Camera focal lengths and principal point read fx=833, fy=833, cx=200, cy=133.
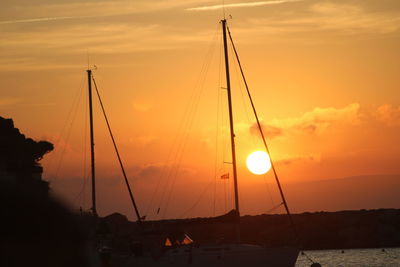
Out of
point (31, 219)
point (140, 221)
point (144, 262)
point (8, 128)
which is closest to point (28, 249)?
point (31, 219)

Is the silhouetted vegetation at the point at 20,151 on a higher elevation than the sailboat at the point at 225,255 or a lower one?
higher

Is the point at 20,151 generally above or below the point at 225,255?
above

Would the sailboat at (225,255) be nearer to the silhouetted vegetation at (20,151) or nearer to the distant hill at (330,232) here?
the silhouetted vegetation at (20,151)

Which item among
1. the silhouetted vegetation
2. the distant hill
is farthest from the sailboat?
the distant hill

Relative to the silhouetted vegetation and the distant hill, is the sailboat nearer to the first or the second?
the silhouetted vegetation

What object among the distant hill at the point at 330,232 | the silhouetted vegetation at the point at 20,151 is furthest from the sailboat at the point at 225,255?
the distant hill at the point at 330,232

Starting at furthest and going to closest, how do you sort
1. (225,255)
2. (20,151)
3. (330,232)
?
(330,232) < (20,151) < (225,255)

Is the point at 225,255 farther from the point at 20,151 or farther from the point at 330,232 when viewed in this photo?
the point at 330,232

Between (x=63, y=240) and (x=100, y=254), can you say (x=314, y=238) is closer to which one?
(x=100, y=254)

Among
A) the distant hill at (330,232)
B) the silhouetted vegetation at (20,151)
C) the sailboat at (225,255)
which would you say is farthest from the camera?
the distant hill at (330,232)

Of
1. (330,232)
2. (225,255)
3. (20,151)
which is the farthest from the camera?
(330,232)

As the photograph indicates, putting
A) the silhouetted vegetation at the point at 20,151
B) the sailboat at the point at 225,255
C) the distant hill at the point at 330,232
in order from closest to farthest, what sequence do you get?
1. the sailboat at the point at 225,255
2. the silhouetted vegetation at the point at 20,151
3. the distant hill at the point at 330,232

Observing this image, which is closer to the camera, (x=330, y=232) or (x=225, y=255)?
(x=225, y=255)

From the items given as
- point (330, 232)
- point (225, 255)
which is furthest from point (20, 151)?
point (330, 232)
